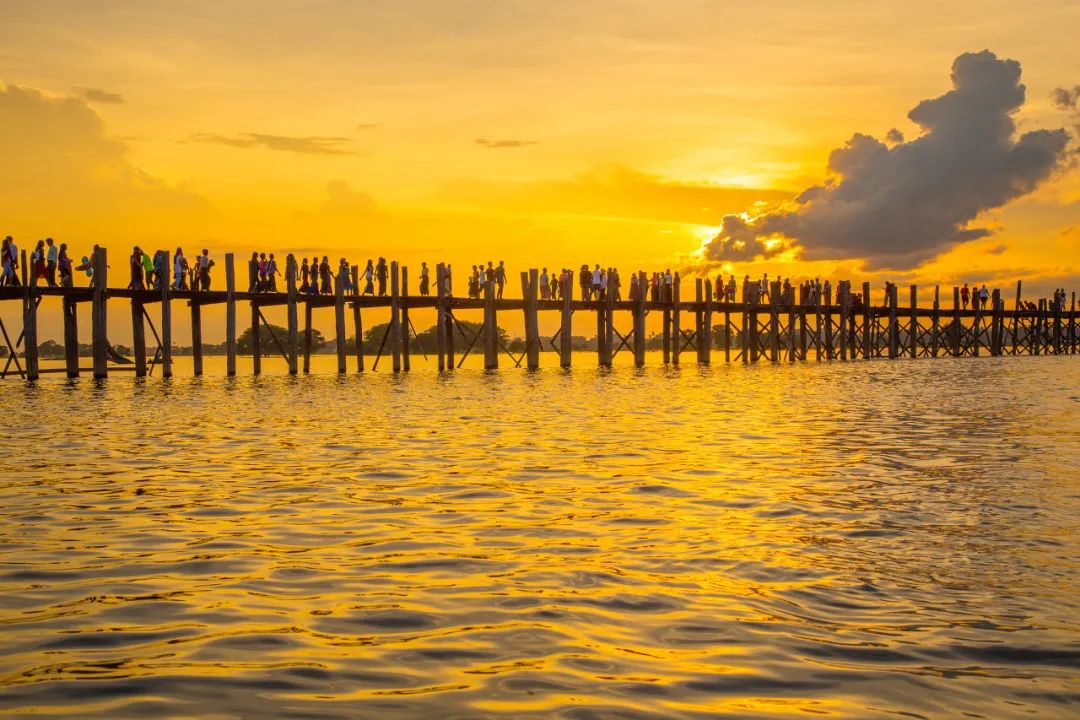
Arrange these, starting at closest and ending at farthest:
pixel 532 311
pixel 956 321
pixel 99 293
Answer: pixel 99 293, pixel 532 311, pixel 956 321

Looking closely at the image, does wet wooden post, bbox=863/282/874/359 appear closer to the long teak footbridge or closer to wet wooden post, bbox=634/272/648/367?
the long teak footbridge

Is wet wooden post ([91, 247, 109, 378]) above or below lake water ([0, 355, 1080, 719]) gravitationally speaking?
above

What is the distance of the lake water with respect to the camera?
5.06 m

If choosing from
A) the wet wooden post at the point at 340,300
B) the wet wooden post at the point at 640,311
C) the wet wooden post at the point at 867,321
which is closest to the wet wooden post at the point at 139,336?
the wet wooden post at the point at 340,300

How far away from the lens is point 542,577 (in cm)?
722

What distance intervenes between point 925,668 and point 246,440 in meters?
12.6

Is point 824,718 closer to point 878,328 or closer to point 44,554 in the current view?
point 44,554

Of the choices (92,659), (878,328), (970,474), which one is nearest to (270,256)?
(970,474)

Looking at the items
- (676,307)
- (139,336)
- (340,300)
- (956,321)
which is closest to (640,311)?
(676,307)

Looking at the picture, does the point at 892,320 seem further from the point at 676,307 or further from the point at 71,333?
the point at 71,333

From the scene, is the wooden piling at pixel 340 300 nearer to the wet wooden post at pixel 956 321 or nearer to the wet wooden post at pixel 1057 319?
the wet wooden post at pixel 956 321

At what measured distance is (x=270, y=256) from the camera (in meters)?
38.2

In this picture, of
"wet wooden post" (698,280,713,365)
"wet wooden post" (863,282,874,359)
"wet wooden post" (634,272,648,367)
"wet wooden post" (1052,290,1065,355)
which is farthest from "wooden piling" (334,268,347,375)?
"wet wooden post" (1052,290,1065,355)

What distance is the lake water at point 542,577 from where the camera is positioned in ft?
16.6
